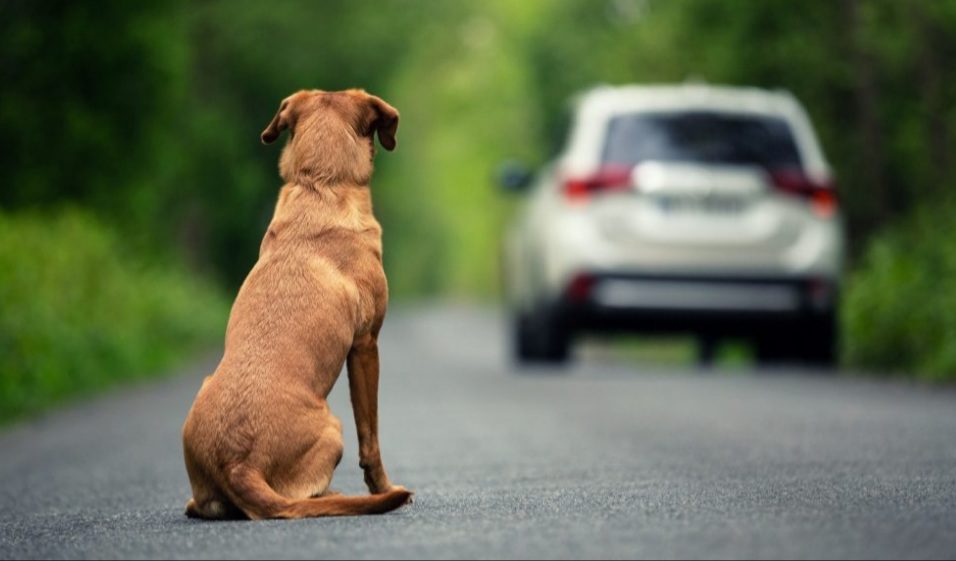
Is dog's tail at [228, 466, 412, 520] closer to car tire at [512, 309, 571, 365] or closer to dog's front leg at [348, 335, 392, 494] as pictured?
dog's front leg at [348, 335, 392, 494]

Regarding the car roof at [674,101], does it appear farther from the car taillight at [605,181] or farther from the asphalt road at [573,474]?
the asphalt road at [573,474]

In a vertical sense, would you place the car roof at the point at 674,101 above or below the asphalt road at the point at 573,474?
above

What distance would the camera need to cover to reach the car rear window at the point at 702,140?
1338 cm

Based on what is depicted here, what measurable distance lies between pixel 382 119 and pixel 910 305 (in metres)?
8.40

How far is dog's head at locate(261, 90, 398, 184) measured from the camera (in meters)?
6.43

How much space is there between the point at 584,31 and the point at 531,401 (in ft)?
110

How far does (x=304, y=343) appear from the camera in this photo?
580cm

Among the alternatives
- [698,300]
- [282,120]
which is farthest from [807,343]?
[282,120]

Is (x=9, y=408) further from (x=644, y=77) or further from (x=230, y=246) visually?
(x=230, y=246)

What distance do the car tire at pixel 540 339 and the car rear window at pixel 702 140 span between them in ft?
4.73

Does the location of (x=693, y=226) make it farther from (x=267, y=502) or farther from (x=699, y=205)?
(x=267, y=502)

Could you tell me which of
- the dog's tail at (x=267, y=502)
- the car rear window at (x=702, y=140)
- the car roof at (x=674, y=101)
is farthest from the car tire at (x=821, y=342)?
the dog's tail at (x=267, y=502)

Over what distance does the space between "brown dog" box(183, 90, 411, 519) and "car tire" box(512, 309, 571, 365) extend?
7.38 m

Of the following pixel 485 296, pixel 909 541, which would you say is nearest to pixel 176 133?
pixel 909 541
